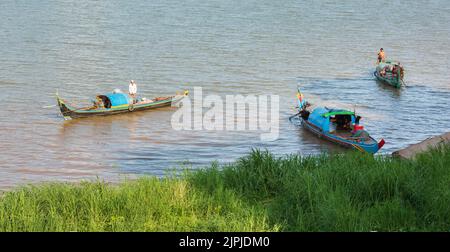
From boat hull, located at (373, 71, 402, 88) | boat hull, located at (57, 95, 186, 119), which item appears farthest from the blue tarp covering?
boat hull, located at (373, 71, 402, 88)

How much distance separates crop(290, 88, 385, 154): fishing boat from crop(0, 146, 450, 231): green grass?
10.9 metres

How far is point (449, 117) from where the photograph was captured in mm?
30641

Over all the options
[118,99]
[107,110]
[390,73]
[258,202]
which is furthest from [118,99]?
[258,202]

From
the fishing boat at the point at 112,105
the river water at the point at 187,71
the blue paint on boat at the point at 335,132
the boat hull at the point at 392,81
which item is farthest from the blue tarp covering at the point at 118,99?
the boat hull at the point at 392,81

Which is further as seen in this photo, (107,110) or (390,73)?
(390,73)

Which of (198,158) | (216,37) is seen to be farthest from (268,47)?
(198,158)

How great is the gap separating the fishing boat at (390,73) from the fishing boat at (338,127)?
10.0 metres

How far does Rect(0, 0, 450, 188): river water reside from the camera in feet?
80.1

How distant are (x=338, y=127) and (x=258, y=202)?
14258 mm

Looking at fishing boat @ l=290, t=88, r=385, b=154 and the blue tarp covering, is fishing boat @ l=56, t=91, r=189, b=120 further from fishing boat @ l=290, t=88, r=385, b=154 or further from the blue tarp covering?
fishing boat @ l=290, t=88, r=385, b=154

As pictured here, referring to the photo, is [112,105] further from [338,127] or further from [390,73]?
[390,73]

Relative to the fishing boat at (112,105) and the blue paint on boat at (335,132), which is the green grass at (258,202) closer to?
the blue paint on boat at (335,132)

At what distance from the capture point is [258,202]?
1259 centimetres
